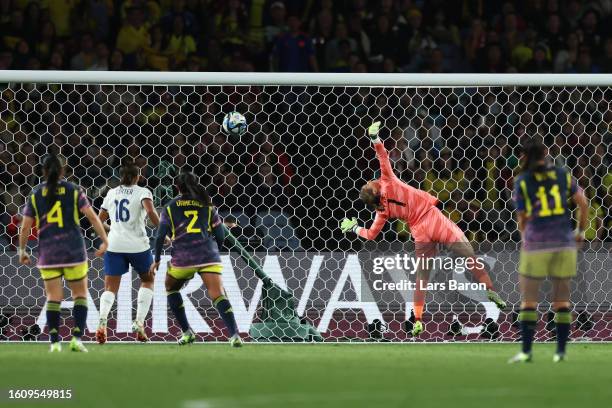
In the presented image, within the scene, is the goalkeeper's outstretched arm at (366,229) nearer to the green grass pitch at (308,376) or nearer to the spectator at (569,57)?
the green grass pitch at (308,376)

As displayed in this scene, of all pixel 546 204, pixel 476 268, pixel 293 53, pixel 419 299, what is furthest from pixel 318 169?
pixel 546 204

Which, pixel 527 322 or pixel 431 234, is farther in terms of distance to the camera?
pixel 431 234

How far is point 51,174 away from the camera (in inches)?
435

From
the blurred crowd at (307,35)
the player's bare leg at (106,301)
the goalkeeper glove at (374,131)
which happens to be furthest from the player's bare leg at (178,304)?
the blurred crowd at (307,35)

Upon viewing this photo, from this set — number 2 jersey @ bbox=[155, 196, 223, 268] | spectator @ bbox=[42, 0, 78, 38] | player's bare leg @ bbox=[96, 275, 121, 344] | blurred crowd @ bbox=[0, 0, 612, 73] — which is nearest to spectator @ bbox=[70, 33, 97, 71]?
blurred crowd @ bbox=[0, 0, 612, 73]

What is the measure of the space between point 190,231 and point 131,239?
2.75ft

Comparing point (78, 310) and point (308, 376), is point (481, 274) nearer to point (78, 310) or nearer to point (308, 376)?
point (78, 310)

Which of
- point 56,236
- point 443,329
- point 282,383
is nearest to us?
point 282,383

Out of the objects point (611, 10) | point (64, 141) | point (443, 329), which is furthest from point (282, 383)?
point (611, 10)

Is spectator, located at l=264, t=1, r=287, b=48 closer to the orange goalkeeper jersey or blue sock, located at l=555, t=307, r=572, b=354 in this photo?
the orange goalkeeper jersey

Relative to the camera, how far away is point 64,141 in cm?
1352

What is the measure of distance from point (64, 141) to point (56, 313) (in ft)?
9.38

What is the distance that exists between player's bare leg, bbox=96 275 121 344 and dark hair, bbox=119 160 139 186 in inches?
34.6

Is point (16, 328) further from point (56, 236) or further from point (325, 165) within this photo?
point (325, 165)
